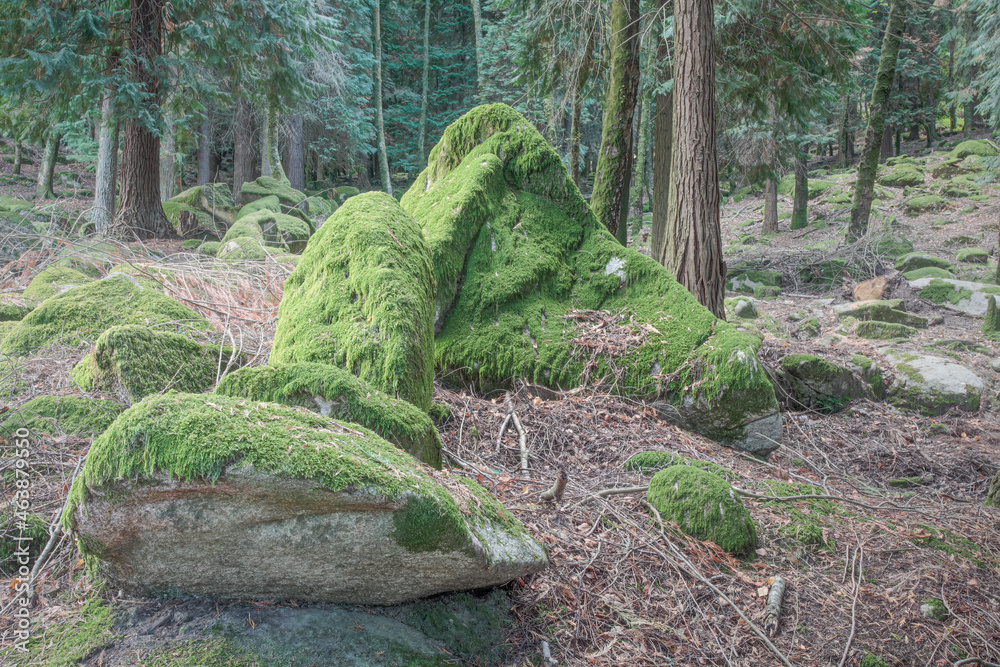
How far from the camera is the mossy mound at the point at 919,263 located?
12.8 m

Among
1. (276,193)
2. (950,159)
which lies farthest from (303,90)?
(950,159)

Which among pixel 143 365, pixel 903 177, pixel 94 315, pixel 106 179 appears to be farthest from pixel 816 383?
pixel 903 177

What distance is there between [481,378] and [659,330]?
1714mm

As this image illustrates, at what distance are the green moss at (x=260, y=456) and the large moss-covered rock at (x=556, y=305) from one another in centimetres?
283

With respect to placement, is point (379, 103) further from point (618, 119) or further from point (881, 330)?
point (881, 330)

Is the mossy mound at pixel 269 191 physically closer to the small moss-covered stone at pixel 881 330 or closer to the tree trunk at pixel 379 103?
the tree trunk at pixel 379 103

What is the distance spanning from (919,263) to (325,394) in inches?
567

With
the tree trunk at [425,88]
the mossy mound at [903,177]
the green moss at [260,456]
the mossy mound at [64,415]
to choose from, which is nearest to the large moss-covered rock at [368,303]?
the mossy mound at [64,415]

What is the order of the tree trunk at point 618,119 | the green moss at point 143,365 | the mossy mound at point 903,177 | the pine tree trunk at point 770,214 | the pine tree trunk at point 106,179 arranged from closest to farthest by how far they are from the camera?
the green moss at point 143,365
the tree trunk at point 618,119
the pine tree trunk at point 106,179
the pine tree trunk at point 770,214
the mossy mound at point 903,177

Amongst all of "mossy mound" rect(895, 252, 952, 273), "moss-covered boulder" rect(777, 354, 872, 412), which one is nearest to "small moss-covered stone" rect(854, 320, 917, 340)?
"moss-covered boulder" rect(777, 354, 872, 412)

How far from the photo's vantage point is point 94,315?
4.57 m

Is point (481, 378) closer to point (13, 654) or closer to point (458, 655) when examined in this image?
point (458, 655)

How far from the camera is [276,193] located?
1728 cm

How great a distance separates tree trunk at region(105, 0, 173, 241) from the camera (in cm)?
985
